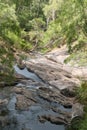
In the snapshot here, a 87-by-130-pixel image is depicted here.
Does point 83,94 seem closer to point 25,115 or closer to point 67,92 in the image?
point 67,92

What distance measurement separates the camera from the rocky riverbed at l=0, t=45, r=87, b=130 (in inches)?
609

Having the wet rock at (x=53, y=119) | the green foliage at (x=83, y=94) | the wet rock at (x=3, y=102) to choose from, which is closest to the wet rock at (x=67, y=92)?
the green foliage at (x=83, y=94)

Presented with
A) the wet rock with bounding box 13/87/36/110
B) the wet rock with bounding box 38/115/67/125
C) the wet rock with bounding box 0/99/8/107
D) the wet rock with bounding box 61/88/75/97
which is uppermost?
the wet rock with bounding box 38/115/67/125

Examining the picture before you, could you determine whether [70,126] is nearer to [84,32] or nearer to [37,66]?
[84,32]

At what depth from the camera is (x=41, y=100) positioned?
62.8 ft

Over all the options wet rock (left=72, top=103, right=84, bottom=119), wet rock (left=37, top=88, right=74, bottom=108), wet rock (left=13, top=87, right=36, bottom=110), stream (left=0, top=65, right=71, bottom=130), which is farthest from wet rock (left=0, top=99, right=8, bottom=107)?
wet rock (left=72, top=103, right=84, bottom=119)

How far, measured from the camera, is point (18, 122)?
15391 millimetres

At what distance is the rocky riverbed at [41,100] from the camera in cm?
1547

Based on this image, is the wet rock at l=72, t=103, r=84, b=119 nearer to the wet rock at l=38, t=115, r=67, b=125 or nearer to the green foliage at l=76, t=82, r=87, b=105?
the green foliage at l=76, t=82, r=87, b=105

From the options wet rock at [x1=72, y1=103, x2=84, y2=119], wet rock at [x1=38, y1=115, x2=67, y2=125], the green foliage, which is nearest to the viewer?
wet rock at [x1=38, y1=115, x2=67, y2=125]

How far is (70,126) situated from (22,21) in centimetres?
4127

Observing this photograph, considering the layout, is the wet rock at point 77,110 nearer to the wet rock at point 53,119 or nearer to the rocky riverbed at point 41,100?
the rocky riverbed at point 41,100

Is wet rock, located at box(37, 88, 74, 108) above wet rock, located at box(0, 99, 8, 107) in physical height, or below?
below

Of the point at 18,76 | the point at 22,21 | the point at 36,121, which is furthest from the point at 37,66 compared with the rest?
the point at 22,21
